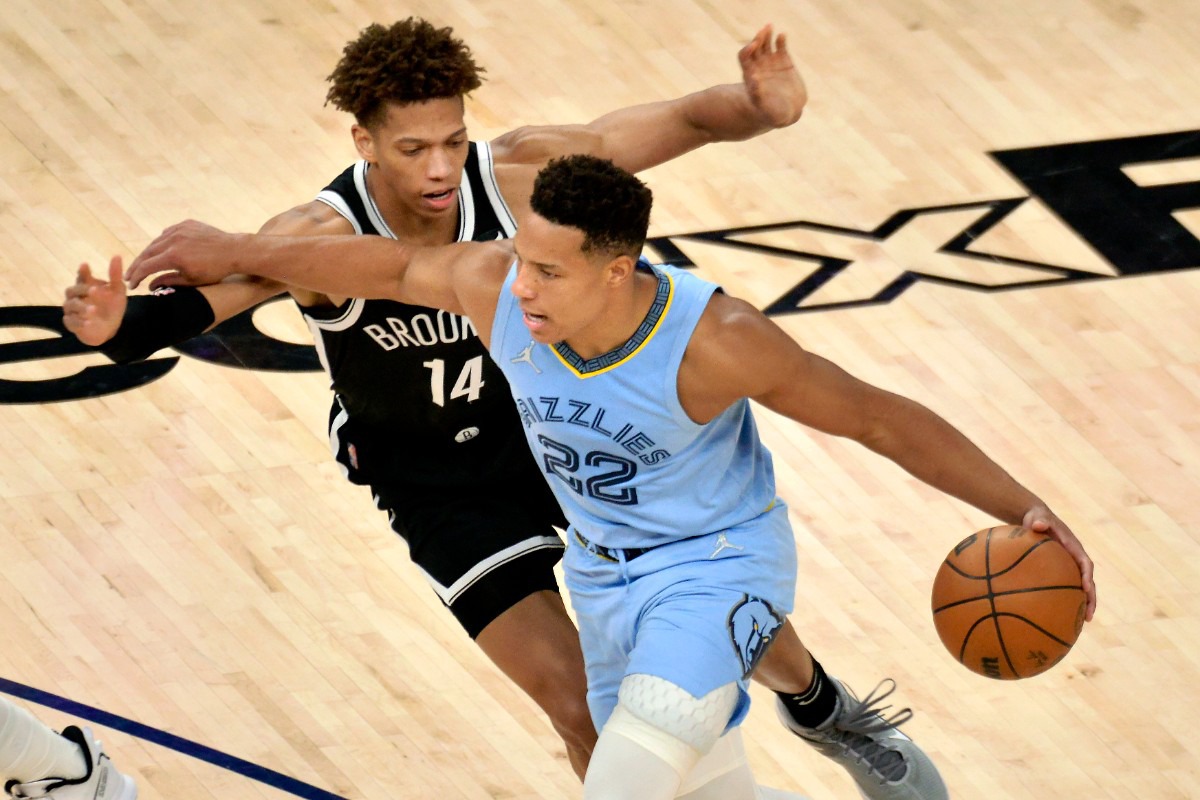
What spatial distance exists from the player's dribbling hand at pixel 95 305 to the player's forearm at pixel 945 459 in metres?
1.70

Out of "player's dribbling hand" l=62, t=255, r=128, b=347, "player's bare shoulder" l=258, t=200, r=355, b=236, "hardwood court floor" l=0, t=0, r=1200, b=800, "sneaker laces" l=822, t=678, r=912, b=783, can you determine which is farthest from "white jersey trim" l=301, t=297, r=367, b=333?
"sneaker laces" l=822, t=678, r=912, b=783

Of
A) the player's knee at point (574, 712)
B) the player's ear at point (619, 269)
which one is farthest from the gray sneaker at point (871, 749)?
the player's ear at point (619, 269)

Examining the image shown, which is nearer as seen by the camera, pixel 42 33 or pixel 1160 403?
pixel 1160 403

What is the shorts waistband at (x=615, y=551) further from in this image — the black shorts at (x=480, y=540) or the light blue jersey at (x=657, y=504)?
the black shorts at (x=480, y=540)

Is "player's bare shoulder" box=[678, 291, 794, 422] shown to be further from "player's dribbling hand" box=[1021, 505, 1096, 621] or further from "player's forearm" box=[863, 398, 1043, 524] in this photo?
"player's dribbling hand" box=[1021, 505, 1096, 621]

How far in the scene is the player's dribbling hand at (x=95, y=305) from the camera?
4.06 m

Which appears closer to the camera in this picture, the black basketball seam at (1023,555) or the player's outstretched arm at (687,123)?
the black basketball seam at (1023,555)

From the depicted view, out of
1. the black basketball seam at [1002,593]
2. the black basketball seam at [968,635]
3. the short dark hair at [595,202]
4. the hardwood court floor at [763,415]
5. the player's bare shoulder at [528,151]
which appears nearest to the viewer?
the short dark hair at [595,202]

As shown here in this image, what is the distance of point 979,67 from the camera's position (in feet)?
28.7

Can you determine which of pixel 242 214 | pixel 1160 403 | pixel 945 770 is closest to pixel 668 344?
pixel 945 770

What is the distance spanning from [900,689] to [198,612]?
218 centimetres

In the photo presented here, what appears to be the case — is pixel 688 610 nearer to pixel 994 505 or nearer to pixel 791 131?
pixel 994 505

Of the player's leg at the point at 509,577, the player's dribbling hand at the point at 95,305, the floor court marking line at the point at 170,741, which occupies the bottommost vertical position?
the floor court marking line at the point at 170,741

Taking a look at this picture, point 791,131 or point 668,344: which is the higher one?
point 668,344
